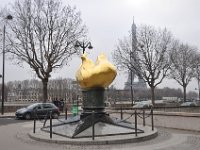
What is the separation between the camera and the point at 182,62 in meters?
54.8

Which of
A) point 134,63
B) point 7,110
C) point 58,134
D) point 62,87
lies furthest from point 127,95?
point 58,134

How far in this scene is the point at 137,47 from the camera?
48000 millimetres

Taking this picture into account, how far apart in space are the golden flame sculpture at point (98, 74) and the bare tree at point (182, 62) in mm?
35378

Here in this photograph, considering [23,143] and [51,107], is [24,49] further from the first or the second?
[23,143]

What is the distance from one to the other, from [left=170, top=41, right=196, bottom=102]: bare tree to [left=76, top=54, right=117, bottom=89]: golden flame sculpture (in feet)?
116

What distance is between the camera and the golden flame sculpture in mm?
15383

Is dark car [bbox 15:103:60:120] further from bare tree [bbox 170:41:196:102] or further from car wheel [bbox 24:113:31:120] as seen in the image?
bare tree [bbox 170:41:196:102]

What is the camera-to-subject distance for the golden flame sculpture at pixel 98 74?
1538 cm

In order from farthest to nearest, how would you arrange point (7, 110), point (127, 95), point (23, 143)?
point (127, 95), point (7, 110), point (23, 143)

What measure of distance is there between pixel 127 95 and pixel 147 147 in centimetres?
11271

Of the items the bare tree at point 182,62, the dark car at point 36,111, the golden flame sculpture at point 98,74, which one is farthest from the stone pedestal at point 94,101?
the bare tree at point 182,62

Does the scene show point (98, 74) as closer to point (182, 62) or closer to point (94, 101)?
point (94, 101)

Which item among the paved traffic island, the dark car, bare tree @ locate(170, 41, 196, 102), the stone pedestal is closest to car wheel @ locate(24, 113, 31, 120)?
the dark car

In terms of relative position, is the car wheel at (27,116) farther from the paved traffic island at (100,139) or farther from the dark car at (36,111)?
the paved traffic island at (100,139)
